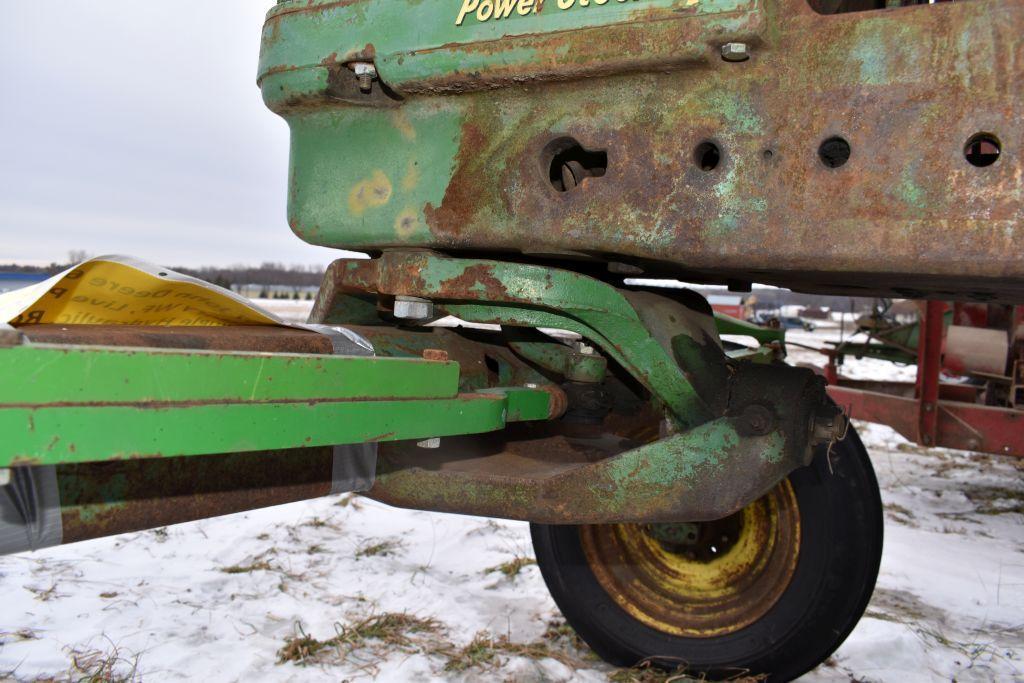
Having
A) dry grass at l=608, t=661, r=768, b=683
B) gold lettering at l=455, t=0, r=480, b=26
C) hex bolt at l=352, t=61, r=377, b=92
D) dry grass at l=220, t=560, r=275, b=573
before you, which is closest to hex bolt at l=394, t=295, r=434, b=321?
hex bolt at l=352, t=61, r=377, b=92

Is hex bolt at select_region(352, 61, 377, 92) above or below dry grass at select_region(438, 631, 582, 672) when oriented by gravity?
above

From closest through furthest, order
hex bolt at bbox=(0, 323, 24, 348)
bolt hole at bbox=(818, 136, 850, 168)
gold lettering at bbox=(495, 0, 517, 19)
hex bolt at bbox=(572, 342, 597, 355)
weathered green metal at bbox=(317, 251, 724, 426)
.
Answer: hex bolt at bbox=(0, 323, 24, 348), bolt hole at bbox=(818, 136, 850, 168), gold lettering at bbox=(495, 0, 517, 19), weathered green metal at bbox=(317, 251, 724, 426), hex bolt at bbox=(572, 342, 597, 355)

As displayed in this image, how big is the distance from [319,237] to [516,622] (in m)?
1.57

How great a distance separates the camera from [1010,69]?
1241mm

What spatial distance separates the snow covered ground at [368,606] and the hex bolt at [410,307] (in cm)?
116

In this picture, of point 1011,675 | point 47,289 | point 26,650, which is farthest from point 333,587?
point 1011,675

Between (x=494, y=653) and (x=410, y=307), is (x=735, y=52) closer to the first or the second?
(x=410, y=307)

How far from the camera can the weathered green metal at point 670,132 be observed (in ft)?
4.22

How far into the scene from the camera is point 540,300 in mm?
1690

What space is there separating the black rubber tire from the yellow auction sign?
5.02ft

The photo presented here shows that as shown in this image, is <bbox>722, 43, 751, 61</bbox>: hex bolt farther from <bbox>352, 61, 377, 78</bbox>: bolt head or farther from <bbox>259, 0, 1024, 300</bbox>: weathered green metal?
<bbox>352, 61, 377, 78</bbox>: bolt head

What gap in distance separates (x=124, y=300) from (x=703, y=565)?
1.86 m

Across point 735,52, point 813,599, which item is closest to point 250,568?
point 813,599

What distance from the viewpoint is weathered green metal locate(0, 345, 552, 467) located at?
0.94m
